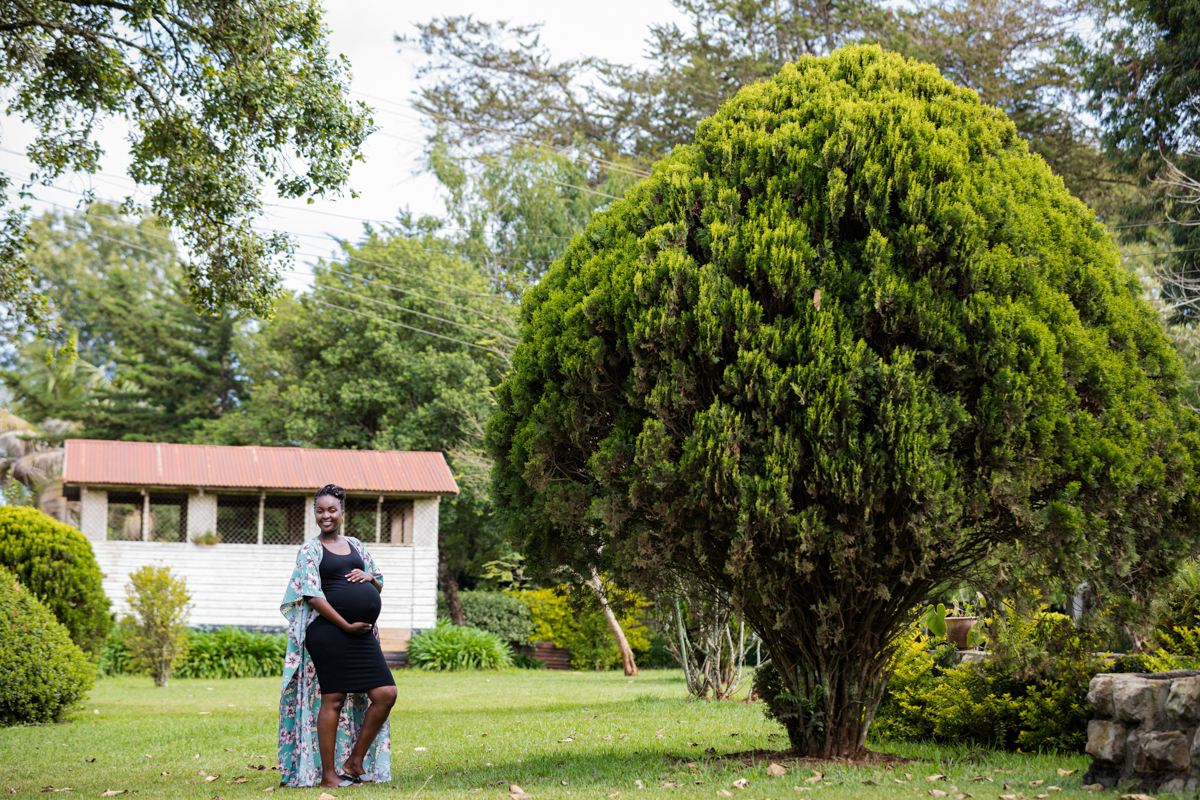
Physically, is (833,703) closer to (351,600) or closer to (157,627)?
(351,600)

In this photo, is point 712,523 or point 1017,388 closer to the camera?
point 1017,388

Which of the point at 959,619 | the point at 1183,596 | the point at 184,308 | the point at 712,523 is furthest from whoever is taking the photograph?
the point at 184,308

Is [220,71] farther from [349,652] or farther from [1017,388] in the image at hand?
[1017,388]

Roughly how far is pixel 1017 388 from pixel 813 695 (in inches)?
84.5

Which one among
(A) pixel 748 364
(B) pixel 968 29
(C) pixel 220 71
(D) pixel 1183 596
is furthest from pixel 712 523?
(B) pixel 968 29

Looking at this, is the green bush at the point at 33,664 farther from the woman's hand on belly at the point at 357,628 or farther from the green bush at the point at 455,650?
the green bush at the point at 455,650

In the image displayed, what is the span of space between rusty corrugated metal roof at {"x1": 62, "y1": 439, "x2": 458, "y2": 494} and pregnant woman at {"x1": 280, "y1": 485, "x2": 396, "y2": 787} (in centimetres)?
1676

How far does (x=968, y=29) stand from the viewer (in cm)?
2247

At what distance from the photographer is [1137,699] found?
482cm

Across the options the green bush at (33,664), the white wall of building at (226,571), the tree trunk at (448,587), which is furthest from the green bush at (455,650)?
the green bush at (33,664)

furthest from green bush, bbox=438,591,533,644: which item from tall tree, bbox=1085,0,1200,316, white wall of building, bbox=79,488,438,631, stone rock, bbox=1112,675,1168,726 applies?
stone rock, bbox=1112,675,1168,726

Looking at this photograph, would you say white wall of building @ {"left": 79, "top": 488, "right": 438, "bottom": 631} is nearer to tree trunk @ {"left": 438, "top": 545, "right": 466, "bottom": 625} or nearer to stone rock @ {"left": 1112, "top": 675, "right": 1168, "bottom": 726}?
tree trunk @ {"left": 438, "top": 545, "right": 466, "bottom": 625}

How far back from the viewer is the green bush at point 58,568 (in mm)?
12820

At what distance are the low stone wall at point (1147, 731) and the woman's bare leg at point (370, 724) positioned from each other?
3.88m
